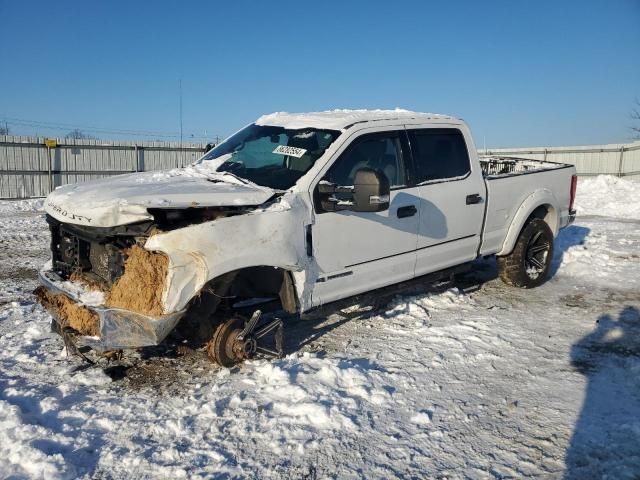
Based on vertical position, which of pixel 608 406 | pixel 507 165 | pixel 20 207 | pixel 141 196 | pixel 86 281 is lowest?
pixel 20 207

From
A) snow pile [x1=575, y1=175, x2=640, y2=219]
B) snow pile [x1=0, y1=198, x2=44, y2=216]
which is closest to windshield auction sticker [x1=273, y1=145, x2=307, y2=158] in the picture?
snow pile [x1=0, y1=198, x2=44, y2=216]

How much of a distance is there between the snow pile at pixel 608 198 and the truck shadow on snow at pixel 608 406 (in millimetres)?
11821

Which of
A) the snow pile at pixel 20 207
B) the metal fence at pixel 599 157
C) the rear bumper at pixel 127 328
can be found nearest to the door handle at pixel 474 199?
the rear bumper at pixel 127 328

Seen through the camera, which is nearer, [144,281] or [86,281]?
[144,281]

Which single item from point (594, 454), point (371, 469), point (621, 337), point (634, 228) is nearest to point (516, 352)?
point (621, 337)

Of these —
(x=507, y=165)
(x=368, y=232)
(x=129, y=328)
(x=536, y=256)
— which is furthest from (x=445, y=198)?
(x=129, y=328)

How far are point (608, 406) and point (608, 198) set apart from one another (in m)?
17.0

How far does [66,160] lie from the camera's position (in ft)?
64.0

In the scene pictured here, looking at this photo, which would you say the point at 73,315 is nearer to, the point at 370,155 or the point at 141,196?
the point at 141,196

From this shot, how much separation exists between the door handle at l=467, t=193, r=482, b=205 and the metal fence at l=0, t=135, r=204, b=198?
17222 millimetres

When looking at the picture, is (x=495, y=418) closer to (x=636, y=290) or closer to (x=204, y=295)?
(x=204, y=295)

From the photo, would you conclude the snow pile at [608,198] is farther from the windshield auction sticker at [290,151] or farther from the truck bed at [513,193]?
the windshield auction sticker at [290,151]

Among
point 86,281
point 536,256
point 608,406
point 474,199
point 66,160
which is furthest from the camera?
point 66,160

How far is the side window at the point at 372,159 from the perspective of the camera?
456 cm
